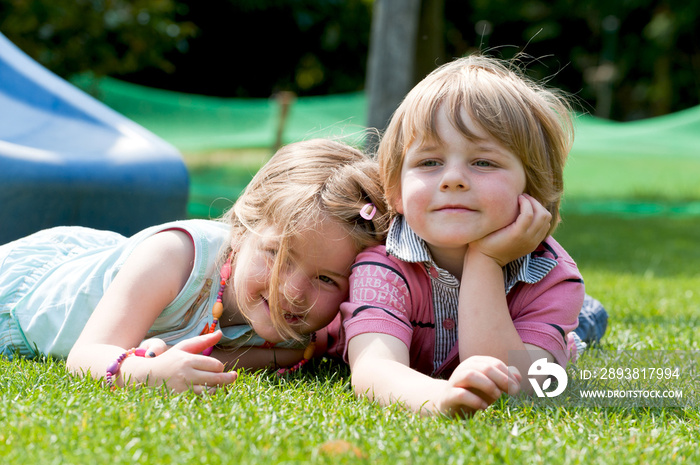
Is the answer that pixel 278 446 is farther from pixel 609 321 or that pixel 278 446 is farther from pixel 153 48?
pixel 153 48

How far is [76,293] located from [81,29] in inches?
268

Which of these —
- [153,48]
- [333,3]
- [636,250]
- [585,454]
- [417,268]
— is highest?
[333,3]

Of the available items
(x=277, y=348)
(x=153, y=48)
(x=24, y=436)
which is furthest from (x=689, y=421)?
(x=153, y=48)

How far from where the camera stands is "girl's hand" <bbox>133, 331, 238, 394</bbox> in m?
1.89

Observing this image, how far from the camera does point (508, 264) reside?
89.2 inches

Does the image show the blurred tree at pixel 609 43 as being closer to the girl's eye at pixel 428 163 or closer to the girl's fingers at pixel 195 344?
the girl's eye at pixel 428 163

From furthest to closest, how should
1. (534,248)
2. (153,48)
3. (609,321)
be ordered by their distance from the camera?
(153,48)
(609,321)
(534,248)

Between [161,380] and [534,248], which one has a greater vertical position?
[534,248]

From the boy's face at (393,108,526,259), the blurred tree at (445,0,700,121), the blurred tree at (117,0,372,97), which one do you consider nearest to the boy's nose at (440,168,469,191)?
the boy's face at (393,108,526,259)

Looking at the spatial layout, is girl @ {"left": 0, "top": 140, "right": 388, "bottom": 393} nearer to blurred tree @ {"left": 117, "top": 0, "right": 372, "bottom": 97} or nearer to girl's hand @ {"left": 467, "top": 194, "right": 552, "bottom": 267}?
girl's hand @ {"left": 467, "top": 194, "right": 552, "bottom": 267}

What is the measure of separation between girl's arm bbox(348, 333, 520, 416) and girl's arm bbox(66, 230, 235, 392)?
35 cm

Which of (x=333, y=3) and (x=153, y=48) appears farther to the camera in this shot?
(x=333, y=3)

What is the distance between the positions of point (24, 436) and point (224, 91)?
18751 millimetres

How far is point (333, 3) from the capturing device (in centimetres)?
2034
